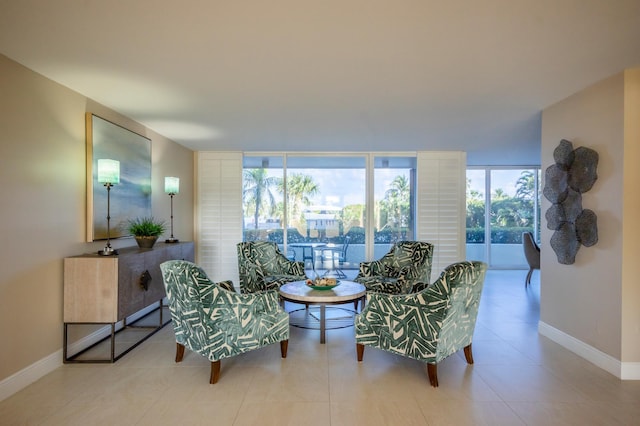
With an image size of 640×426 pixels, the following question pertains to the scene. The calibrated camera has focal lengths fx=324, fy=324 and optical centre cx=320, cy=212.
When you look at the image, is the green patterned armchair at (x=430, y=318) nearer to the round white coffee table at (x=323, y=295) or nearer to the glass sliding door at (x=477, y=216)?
the round white coffee table at (x=323, y=295)

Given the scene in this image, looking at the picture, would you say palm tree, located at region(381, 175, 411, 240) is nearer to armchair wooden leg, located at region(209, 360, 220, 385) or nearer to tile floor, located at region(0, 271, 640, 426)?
tile floor, located at region(0, 271, 640, 426)

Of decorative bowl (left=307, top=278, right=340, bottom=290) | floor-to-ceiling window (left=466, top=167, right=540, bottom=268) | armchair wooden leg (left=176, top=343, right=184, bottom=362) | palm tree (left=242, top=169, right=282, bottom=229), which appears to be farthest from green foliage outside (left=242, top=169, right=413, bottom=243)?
armchair wooden leg (left=176, top=343, right=184, bottom=362)

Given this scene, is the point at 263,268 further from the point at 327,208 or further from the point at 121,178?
the point at 121,178

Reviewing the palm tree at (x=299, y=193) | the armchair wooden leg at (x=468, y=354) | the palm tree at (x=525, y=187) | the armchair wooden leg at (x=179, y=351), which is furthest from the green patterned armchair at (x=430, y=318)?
the palm tree at (x=525, y=187)

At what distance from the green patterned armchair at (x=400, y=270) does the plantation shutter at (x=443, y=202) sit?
1.62 m

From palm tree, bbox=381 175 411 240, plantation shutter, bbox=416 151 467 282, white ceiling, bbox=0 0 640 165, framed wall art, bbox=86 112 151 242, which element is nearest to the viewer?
white ceiling, bbox=0 0 640 165

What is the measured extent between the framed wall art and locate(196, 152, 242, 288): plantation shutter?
66.6 inches

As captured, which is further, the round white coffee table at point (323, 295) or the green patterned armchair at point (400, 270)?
the green patterned armchair at point (400, 270)

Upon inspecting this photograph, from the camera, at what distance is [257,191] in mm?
6102

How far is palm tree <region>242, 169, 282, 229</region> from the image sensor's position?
607 cm

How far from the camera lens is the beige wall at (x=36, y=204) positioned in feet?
8.04

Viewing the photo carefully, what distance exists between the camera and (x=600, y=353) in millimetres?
2906

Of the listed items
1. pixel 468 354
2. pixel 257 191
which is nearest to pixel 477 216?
pixel 257 191

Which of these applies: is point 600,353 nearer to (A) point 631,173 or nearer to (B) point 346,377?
(A) point 631,173
